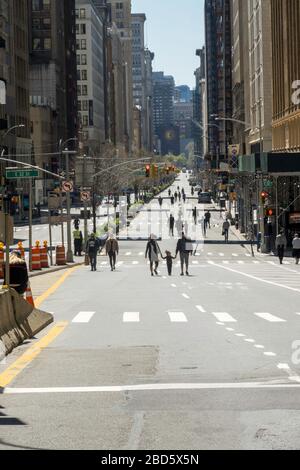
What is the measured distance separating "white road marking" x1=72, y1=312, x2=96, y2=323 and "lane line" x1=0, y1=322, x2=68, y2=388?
1.08 meters

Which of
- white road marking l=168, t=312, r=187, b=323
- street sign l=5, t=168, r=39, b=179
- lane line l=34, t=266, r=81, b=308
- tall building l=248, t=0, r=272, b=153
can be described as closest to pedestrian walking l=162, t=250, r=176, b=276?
lane line l=34, t=266, r=81, b=308

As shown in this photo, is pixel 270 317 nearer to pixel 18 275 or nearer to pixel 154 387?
pixel 18 275

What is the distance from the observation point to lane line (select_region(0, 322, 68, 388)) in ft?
51.6

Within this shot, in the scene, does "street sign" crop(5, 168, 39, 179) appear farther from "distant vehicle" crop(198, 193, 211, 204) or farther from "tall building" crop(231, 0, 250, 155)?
"distant vehicle" crop(198, 193, 211, 204)

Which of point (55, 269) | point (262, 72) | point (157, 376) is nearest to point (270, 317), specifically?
point (157, 376)

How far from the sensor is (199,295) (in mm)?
34625

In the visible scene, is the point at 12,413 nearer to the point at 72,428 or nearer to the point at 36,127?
the point at 72,428

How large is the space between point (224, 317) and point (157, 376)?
10617mm

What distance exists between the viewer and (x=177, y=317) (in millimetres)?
25906

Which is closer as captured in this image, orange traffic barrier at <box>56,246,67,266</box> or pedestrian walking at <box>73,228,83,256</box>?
orange traffic barrier at <box>56,246,67,266</box>

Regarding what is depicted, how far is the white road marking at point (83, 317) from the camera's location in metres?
25.4

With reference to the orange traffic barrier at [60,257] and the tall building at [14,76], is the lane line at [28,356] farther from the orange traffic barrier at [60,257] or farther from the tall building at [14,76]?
the tall building at [14,76]

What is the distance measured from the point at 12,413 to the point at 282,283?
97.0 ft

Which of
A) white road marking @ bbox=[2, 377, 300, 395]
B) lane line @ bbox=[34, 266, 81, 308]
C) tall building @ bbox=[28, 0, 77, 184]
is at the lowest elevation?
lane line @ bbox=[34, 266, 81, 308]
